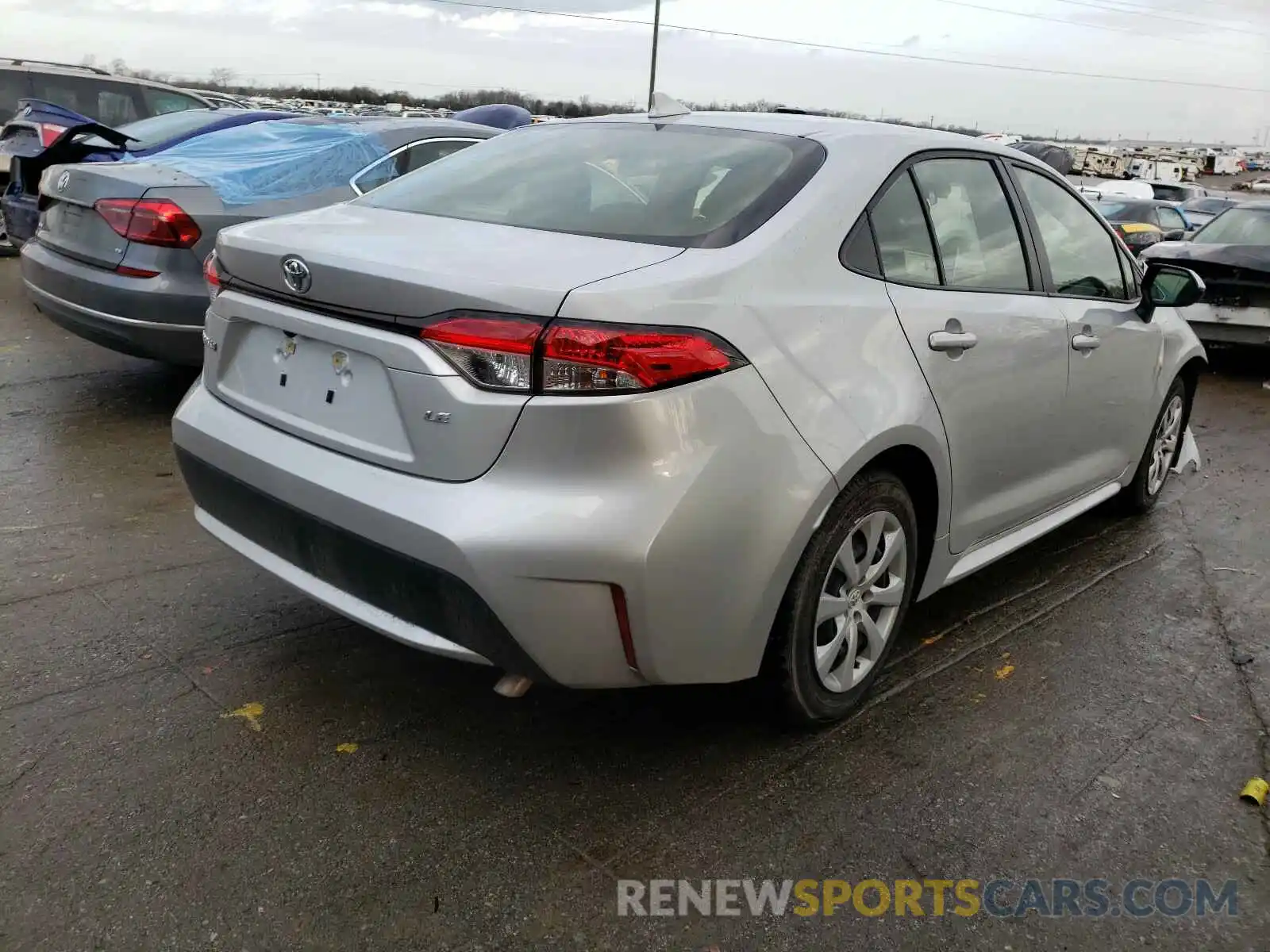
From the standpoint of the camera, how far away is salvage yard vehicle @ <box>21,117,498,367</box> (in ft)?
17.0

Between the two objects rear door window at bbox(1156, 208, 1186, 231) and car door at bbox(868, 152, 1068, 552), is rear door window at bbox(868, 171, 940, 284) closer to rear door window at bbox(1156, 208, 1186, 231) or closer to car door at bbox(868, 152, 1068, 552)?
car door at bbox(868, 152, 1068, 552)

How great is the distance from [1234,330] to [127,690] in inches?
362

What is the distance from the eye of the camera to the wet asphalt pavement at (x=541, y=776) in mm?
2285

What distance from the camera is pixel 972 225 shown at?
347cm

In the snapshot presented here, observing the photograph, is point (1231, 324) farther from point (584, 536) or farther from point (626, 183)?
point (584, 536)

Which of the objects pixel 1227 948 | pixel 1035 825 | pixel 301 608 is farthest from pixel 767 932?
pixel 301 608

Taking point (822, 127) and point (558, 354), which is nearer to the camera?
point (558, 354)

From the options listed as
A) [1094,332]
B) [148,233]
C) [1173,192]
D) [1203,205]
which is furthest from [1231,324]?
[1173,192]

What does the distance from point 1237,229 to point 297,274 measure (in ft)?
33.8

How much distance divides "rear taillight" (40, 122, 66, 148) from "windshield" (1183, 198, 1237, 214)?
2354 centimetres

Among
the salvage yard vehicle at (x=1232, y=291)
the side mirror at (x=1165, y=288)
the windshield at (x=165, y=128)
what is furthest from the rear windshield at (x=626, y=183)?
the salvage yard vehicle at (x=1232, y=291)

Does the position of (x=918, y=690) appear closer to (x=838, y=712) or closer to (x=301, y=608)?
(x=838, y=712)

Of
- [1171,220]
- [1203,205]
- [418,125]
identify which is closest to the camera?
[418,125]

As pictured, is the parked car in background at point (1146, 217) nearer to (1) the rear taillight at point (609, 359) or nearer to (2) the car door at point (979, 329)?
(2) the car door at point (979, 329)
